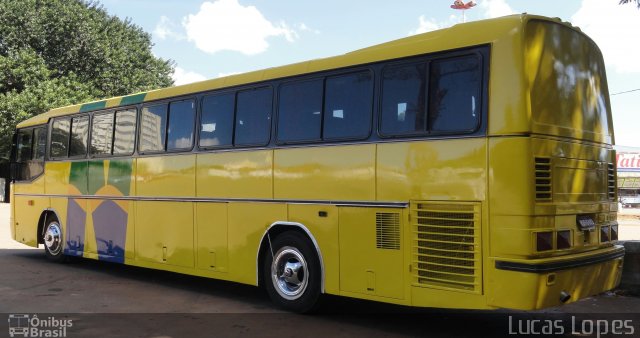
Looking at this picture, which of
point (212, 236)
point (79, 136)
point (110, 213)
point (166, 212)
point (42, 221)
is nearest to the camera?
point (212, 236)

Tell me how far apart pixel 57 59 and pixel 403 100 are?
32445 mm

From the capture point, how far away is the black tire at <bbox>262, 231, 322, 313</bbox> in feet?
23.0

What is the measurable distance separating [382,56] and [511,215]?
232 centimetres

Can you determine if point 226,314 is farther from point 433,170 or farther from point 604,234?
point 604,234

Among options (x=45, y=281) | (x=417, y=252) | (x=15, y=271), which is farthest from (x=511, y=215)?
(x=15, y=271)

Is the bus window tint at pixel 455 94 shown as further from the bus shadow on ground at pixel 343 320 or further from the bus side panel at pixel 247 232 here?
the bus side panel at pixel 247 232

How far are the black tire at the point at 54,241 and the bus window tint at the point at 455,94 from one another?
8542 millimetres

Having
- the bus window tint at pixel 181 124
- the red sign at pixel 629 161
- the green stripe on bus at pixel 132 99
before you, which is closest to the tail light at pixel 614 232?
the bus window tint at pixel 181 124

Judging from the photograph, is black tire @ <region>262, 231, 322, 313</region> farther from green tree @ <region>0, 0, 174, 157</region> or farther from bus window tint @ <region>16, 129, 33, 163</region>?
green tree @ <region>0, 0, 174, 157</region>

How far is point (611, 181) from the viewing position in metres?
6.67

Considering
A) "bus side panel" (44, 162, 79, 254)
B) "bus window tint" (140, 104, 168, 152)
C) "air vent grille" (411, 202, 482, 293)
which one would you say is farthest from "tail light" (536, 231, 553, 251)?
"bus side panel" (44, 162, 79, 254)

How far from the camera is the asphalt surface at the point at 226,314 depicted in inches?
249

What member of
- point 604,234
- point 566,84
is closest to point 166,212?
point 566,84

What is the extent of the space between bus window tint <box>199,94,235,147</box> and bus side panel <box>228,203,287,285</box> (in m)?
0.99
